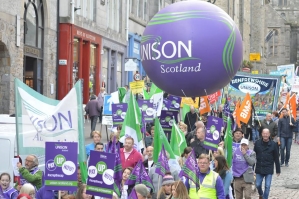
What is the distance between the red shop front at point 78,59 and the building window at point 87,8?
0.72m

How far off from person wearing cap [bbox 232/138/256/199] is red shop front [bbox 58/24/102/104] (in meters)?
17.7

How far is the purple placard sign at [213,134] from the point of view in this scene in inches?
491

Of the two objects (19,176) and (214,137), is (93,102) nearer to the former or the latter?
(214,137)

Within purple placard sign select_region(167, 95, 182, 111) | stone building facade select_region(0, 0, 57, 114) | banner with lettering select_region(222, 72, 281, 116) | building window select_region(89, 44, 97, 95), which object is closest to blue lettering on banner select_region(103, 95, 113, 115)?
purple placard sign select_region(167, 95, 182, 111)

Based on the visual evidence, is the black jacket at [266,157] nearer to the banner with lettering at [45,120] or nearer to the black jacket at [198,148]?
the black jacket at [198,148]

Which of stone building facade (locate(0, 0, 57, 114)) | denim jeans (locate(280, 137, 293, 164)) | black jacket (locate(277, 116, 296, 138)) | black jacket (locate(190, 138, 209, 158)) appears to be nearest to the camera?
black jacket (locate(190, 138, 209, 158))

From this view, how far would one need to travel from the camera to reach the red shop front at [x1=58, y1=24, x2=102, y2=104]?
30.3 meters

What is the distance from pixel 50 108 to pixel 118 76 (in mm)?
28837

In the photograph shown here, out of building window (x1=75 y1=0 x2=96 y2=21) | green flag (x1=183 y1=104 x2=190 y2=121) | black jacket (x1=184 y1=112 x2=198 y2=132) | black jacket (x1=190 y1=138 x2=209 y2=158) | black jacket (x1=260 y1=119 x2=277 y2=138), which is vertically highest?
building window (x1=75 y1=0 x2=96 y2=21)

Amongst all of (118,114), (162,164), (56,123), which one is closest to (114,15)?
(118,114)

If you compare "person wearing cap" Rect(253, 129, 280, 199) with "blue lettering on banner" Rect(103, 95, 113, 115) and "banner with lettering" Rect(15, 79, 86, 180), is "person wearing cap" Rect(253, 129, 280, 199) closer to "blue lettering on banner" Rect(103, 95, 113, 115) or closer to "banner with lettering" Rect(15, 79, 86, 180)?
"banner with lettering" Rect(15, 79, 86, 180)

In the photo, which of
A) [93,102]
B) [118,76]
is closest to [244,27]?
[118,76]

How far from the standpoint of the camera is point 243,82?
914 inches

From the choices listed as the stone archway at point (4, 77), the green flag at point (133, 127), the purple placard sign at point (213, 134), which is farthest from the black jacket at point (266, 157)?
the stone archway at point (4, 77)
